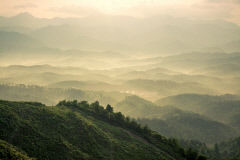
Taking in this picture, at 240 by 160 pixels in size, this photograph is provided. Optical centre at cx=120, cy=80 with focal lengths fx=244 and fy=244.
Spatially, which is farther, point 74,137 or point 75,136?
point 75,136

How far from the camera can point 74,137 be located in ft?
228

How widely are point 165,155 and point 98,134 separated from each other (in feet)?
77.5

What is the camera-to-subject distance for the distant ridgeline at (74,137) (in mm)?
56844

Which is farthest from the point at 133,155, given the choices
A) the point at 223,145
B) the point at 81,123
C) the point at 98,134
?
the point at 223,145

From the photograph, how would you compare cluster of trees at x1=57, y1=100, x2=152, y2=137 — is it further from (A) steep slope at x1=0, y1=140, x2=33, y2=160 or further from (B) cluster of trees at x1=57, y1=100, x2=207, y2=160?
(A) steep slope at x1=0, y1=140, x2=33, y2=160

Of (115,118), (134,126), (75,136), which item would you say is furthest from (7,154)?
(134,126)

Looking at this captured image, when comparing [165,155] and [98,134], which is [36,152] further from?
[165,155]

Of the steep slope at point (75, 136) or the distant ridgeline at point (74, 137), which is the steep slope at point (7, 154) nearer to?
the distant ridgeline at point (74, 137)

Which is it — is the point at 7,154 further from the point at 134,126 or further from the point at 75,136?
the point at 134,126

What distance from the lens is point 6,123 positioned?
59219 millimetres

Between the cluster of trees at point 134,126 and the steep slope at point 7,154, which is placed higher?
the steep slope at point 7,154

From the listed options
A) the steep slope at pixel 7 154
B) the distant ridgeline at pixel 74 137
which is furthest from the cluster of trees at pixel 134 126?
the steep slope at pixel 7 154

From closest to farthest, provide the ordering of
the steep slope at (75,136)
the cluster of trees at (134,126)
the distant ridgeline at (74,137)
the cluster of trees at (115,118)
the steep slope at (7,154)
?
the steep slope at (7,154)
the distant ridgeline at (74,137)
the steep slope at (75,136)
the cluster of trees at (134,126)
the cluster of trees at (115,118)

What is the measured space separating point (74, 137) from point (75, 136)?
77 centimetres
